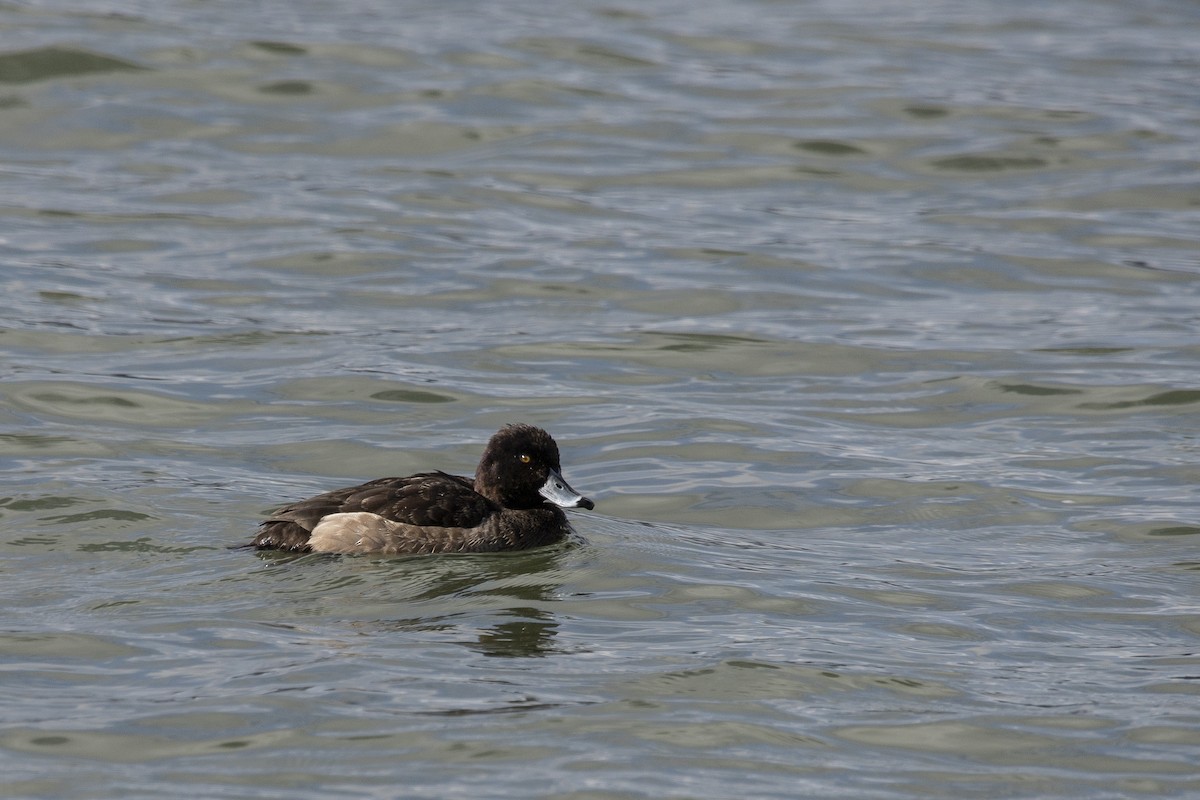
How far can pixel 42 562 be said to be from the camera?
9297 millimetres

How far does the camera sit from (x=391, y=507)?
9633 mm

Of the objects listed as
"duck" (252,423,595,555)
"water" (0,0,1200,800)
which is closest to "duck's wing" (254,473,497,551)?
"duck" (252,423,595,555)

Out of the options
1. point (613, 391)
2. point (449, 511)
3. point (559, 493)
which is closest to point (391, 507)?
point (449, 511)

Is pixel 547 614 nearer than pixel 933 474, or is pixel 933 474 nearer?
pixel 547 614

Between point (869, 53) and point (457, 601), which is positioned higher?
point (869, 53)

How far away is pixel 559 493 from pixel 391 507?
105 cm

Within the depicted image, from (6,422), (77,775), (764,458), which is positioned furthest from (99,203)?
(77,775)

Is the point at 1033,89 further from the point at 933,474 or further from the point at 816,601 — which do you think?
the point at 816,601

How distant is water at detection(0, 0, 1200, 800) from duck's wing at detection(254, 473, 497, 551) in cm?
21

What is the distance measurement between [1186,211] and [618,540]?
36.6ft

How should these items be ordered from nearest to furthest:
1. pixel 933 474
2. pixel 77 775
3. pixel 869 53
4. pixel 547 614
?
pixel 77 775
pixel 547 614
pixel 933 474
pixel 869 53

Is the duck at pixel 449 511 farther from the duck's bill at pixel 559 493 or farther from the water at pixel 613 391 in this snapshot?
the water at pixel 613 391

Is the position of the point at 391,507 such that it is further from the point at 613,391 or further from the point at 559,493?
the point at 613,391

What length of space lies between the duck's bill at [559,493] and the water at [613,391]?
0.91 feet
